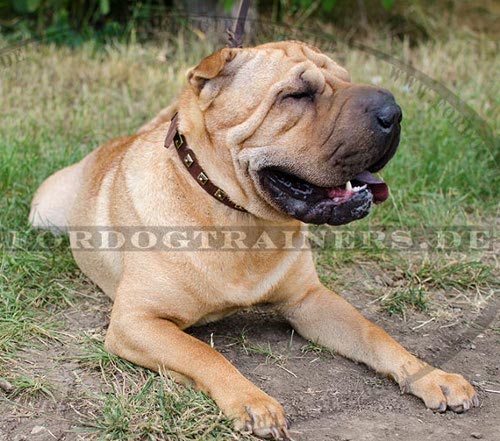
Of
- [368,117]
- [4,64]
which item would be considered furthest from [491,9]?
[368,117]

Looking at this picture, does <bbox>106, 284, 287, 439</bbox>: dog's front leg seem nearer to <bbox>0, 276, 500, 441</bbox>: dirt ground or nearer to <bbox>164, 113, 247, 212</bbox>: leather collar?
<bbox>0, 276, 500, 441</bbox>: dirt ground

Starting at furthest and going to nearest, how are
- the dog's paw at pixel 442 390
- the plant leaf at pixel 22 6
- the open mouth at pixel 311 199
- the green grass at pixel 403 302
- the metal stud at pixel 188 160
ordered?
1. the plant leaf at pixel 22 6
2. the green grass at pixel 403 302
3. the metal stud at pixel 188 160
4. the open mouth at pixel 311 199
5. the dog's paw at pixel 442 390

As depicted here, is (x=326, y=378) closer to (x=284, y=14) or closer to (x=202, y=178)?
(x=202, y=178)

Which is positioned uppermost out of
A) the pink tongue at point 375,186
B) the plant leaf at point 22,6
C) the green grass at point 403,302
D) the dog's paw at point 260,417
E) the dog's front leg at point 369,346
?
the pink tongue at point 375,186

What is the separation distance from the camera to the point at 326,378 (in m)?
3.50

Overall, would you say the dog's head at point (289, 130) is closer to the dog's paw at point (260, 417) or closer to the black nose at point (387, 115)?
the black nose at point (387, 115)

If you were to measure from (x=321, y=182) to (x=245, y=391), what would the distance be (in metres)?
0.86

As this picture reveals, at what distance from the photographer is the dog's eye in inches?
127

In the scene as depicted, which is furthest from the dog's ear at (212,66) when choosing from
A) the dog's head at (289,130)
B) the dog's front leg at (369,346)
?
the dog's front leg at (369,346)

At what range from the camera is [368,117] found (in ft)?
10.1

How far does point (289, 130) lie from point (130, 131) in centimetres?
316

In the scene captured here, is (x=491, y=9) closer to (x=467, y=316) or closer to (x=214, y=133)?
(x=467, y=316)

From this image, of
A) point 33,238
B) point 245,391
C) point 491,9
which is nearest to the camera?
point 245,391

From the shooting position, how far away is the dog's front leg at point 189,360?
2961 millimetres
